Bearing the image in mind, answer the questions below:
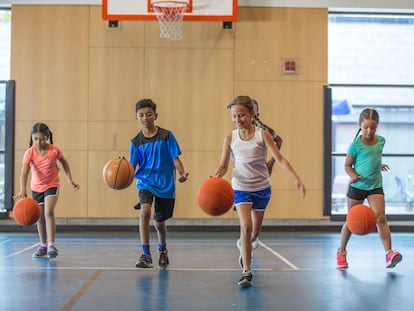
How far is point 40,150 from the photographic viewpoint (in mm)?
6520

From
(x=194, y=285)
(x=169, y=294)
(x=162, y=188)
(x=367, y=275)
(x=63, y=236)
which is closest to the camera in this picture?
(x=169, y=294)

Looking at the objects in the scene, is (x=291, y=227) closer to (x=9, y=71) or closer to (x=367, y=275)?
(x=367, y=275)

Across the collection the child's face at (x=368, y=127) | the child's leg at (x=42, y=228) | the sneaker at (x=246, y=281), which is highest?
the child's face at (x=368, y=127)

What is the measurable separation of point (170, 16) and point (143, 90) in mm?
1359

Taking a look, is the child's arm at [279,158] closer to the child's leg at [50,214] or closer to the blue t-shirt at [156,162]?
the blue t-shirt at [156,162]

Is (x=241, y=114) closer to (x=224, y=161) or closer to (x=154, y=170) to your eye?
(x=224, y=161)

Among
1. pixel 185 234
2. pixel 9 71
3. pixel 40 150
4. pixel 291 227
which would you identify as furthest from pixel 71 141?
pixel 291 227

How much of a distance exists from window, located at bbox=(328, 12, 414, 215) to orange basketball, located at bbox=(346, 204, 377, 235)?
17.0 feet

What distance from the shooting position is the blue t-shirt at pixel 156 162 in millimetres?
5531

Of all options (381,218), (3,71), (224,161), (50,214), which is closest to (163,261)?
(224,161)

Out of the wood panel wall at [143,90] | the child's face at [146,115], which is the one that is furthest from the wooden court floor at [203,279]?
the wood panel wall at [143,90]

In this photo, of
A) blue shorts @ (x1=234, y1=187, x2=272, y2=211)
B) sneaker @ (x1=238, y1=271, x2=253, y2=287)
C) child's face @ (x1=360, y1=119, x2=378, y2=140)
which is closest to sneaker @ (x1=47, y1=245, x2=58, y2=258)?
blue shorts @ (x1=234, y1=187, x2=272, y2=211)

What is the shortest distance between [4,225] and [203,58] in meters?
4.29

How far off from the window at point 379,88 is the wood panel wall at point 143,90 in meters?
0.60
